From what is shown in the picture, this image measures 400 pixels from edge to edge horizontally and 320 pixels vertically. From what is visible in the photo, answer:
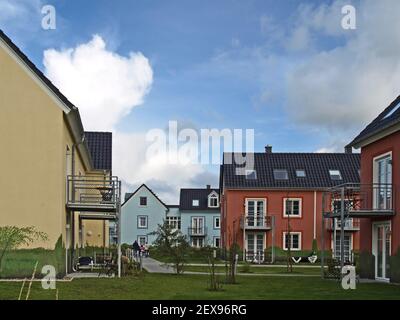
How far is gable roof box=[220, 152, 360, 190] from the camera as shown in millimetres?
44000

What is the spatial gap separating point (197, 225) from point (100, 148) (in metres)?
27.0

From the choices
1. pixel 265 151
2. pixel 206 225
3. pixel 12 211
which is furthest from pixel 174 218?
pixel 12 211

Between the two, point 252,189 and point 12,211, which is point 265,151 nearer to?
point 252,189

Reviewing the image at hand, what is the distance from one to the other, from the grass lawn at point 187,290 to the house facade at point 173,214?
155ft

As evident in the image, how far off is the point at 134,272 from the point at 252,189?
23.5 m

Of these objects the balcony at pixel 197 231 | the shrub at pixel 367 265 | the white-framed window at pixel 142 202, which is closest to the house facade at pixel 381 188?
the shrub at pixel 367 265

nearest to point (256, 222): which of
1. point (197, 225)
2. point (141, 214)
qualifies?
→ point (197, 225)

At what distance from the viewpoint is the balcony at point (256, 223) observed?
43000 millimetres

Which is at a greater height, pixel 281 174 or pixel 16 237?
pixel 281 174

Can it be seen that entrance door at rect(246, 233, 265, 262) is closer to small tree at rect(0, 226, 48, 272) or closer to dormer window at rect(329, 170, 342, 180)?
dormer window at rect(329, 170, 342, 180)

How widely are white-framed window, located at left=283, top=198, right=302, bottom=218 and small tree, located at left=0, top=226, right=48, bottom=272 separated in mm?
27047

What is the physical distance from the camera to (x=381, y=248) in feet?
73.0

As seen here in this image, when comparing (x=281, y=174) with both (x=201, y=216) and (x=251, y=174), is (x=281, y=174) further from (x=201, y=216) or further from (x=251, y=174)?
(x=201, y=216)

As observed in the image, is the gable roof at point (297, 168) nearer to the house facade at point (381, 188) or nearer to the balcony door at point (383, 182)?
the house facade at point (381, 188)
